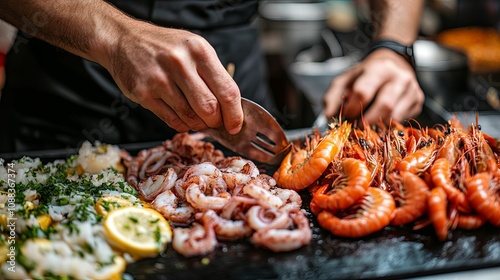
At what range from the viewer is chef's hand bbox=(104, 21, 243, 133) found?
8.05 ft

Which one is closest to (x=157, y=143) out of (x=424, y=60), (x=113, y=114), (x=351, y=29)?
(x=113, y=114)

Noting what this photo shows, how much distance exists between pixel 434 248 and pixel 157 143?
191 cm

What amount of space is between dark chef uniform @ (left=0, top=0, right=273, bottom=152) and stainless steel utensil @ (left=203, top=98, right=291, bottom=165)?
3.16ft

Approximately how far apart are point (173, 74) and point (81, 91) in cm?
150

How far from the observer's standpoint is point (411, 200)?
8.16 feet

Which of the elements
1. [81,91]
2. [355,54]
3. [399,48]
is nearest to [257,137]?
[399,48]

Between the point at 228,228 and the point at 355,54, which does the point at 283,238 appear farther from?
the point at 355,54

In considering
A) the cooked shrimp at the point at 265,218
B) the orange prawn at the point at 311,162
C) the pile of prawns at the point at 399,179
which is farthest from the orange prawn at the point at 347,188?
the cooked shrimp at the point at 265,218

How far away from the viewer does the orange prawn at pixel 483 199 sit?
241 centimetres

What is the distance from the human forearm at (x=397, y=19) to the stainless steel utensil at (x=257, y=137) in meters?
1.35

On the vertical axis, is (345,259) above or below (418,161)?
below

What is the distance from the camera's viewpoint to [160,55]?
96.3 inches

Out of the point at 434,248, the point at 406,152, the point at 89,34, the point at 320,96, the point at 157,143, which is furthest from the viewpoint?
the point at 320,96

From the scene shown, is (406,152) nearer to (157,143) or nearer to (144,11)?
(157,143)
